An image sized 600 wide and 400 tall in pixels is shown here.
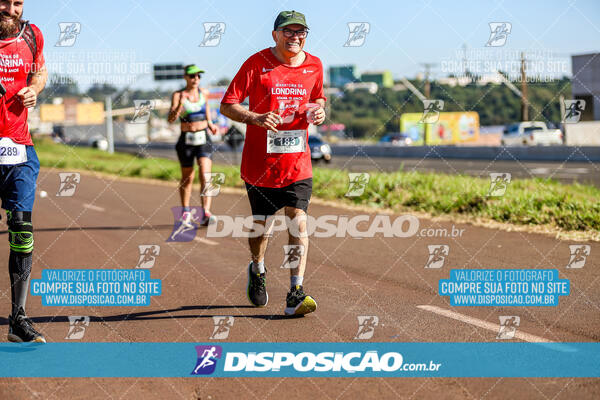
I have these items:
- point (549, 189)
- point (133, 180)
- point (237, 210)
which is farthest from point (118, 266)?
point (133, 180)

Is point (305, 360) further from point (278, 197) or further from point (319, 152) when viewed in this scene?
point (319, 152)

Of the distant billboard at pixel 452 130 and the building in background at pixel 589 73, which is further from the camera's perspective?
the distant billboard at pixel 452 130

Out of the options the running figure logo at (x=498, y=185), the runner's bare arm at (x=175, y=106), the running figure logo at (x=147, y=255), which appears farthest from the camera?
the running figure logo at (x=498, y=185)

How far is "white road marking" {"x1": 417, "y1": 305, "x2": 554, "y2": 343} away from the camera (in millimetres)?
4914

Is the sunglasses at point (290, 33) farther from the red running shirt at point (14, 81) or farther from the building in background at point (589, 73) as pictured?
the building in background at point (589, 73)

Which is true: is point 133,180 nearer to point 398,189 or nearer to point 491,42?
point 398,189

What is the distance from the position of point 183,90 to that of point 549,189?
6111 mm

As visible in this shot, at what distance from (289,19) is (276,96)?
0.59 metres

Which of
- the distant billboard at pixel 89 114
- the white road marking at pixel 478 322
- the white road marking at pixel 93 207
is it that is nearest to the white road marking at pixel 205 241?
the white road marking at pixel 478 322

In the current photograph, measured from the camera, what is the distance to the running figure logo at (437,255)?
7.70m

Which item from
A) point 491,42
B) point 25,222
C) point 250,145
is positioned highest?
point 491,42

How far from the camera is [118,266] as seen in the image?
7840mm

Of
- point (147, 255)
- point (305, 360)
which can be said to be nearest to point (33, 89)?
point (305, 360)

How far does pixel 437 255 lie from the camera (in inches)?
324
